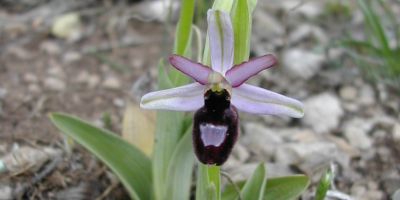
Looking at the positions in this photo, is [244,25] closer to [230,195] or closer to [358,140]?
[230,195]

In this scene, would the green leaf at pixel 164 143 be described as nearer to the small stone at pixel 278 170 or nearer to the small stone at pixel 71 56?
the small stone at pixel 278 170

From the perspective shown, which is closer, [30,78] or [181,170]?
[181,170]

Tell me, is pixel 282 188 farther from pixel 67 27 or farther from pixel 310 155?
pixel 67 27

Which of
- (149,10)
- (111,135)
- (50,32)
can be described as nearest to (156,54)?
(149,10)

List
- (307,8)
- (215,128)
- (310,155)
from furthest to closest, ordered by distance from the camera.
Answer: (307,8) < (310,155) < (215,128)

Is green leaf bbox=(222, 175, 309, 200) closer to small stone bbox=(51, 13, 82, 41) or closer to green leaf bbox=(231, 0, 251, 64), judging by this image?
green leaf bbox=(231, 0, 251, 64)

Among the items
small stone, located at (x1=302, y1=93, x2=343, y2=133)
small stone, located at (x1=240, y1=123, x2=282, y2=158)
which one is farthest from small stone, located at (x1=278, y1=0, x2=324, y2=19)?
small stone, located at (x1=240, y1=123, x2=282, y2=158)

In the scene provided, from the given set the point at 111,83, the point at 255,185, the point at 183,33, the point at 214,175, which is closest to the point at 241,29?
the point at 183,33
